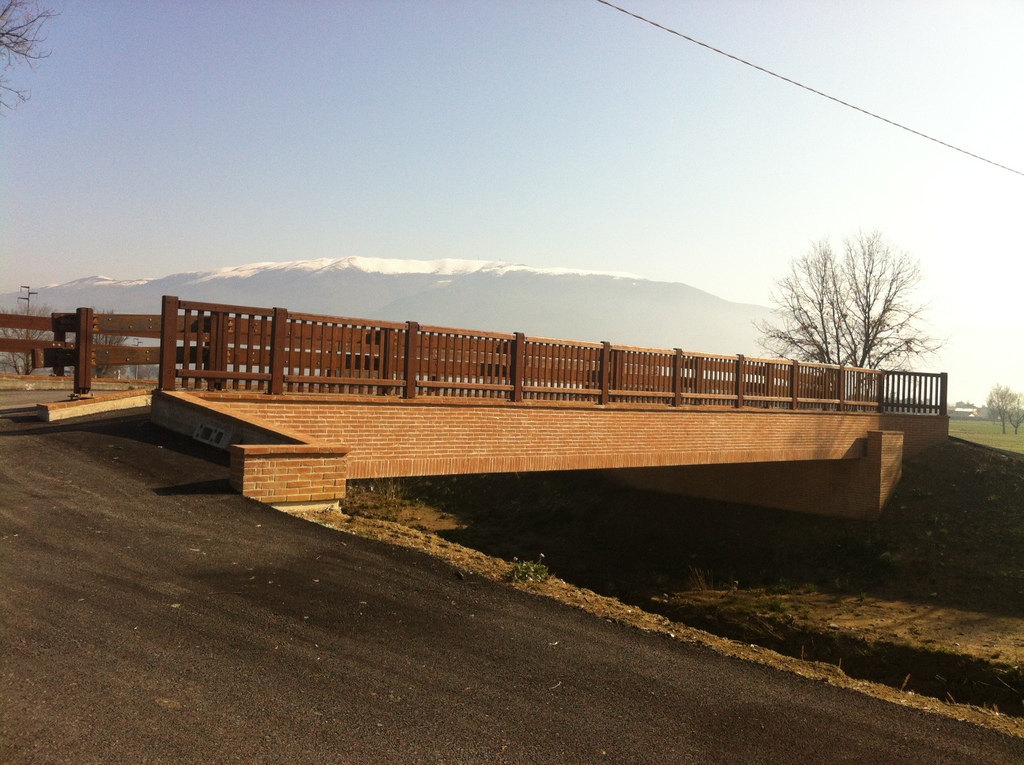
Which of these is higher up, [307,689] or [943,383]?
[943,383]

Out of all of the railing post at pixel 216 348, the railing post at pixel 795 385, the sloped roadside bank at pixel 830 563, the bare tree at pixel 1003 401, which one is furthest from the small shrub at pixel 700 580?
the bare tree at pixel 1003 401

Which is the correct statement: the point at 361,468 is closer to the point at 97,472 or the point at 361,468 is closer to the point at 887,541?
the point at 97,472

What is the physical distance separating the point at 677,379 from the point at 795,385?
4627 millimetres

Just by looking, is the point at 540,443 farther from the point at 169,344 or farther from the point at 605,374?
the point at 169,344

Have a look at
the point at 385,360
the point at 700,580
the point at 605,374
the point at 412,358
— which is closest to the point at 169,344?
the point at 385,360

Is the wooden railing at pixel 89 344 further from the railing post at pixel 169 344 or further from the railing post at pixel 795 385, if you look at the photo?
the railing post at pixel 795 385

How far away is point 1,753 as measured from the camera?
3.37 meters

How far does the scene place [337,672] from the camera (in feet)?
14.7

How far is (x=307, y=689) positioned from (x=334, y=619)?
104 centimetres

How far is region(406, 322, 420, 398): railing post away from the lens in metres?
10.6

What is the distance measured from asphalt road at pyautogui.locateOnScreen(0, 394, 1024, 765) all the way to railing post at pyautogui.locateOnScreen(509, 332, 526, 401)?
5.27m

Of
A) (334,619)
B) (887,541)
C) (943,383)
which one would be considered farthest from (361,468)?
(943,383)

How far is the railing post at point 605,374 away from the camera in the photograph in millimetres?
13406

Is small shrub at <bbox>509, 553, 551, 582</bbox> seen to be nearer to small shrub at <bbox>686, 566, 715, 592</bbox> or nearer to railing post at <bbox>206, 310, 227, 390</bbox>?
railing post at <bbox>206, 310, 227, 390</bbox>
